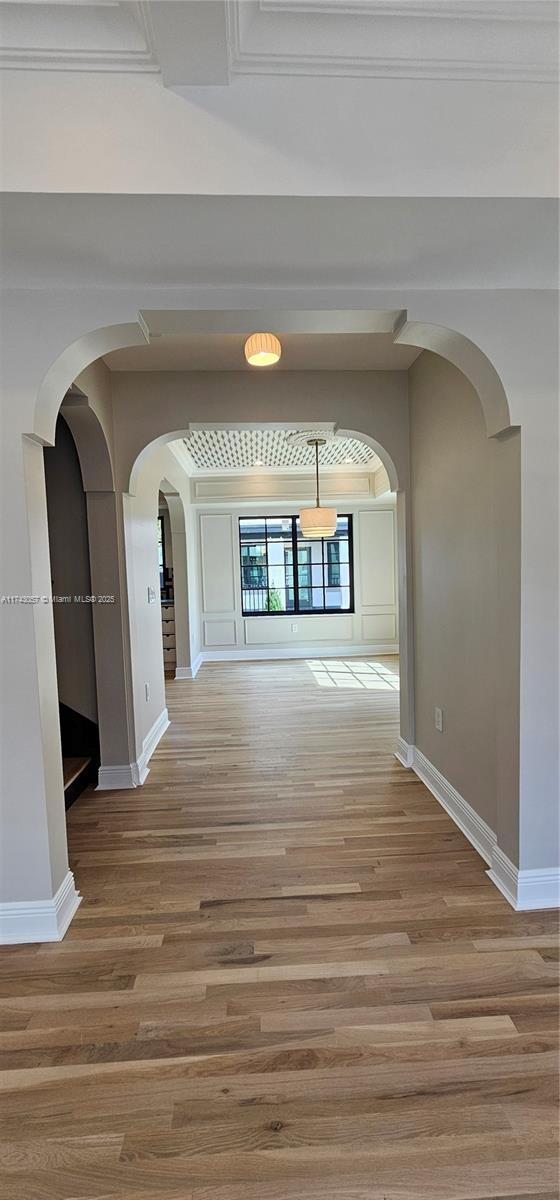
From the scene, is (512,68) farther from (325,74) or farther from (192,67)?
(192,67)

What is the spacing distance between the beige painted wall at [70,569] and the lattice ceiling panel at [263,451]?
1.35m

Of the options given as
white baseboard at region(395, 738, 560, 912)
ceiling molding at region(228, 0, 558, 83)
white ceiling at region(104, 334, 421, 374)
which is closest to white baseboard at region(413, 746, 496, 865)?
white baseboard at region(395, 738, 560, 912)

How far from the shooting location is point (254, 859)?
7.97 feet

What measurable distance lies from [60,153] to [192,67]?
405mm

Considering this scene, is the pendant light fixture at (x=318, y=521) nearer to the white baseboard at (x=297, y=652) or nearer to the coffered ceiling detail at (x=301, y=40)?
the white baseboard at (x=297, y=652)

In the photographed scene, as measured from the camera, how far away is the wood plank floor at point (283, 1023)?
3.89 feet

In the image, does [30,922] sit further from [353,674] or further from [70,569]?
[353,674]

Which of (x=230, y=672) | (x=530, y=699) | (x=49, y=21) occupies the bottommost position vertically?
(x=230, y=672)

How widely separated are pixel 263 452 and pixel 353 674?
118 inches

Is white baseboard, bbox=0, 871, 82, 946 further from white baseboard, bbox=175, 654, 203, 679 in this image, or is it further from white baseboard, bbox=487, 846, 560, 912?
white baseboard, bbox=175, 654, 203, 679

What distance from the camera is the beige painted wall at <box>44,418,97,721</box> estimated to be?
11.0 ft

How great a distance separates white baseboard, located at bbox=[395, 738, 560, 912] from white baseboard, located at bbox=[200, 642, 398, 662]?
508cm

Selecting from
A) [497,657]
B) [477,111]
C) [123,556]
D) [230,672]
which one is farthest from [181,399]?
[230,672]

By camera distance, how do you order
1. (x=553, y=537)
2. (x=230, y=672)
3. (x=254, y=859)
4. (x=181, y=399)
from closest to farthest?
1. (x=553, y=537)
2. (x=254, y=859)
3. (x=181, y=399)
4. (x=230, y=672)
